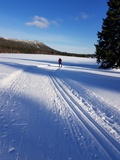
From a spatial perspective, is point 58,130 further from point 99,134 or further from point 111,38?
point 111,38

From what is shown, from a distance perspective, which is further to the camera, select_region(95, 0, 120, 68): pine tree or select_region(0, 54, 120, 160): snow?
select_region(95, 0, 120, 68): pine tree

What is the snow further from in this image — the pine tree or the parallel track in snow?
the pine tree

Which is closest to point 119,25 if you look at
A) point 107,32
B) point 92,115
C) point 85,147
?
point 107,32

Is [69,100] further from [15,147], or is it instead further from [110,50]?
[110,50]

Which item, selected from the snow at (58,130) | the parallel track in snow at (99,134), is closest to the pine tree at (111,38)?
the snow at (58,130)

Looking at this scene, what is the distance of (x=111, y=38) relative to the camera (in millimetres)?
26172

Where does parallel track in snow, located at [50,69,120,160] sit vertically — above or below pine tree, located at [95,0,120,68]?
below

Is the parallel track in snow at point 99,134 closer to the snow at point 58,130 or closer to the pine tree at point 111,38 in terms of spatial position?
the snow at point 58,130

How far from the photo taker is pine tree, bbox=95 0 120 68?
81.9 ft

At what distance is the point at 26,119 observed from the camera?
227 inches

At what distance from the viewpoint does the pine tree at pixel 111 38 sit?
983 inches

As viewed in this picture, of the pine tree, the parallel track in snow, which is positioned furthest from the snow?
the pine tree

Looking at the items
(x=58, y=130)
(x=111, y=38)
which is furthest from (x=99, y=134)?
(x=111, y=38)

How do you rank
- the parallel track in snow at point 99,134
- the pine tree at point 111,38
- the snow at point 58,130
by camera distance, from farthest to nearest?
the pine tree at point 111,38, the parallel track in snow at point 99,134, the snow at point 58,130
